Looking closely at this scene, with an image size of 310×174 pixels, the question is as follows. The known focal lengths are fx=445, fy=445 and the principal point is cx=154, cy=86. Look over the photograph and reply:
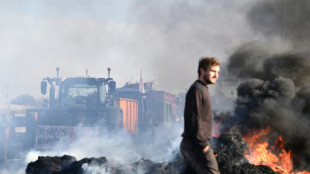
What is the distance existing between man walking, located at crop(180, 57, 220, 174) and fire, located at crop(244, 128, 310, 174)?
7.62 meters

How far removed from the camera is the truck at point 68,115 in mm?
18172

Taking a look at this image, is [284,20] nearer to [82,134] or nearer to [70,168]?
[82,134]

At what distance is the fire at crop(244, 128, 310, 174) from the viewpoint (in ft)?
39.4

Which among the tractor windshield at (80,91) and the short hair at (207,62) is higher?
the short hair at (207,62)

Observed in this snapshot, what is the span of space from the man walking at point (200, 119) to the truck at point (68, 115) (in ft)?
46.5

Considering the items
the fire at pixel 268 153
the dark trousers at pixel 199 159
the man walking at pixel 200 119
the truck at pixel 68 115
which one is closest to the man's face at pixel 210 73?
the man walking at pixel 200 119

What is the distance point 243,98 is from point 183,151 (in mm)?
11784

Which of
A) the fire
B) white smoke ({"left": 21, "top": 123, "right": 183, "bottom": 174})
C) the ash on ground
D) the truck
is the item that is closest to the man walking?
the ash on ground

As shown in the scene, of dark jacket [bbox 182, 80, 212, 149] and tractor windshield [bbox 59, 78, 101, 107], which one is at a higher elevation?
dark jacket [bbox 182, 80, 212, 149]

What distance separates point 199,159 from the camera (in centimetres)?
432

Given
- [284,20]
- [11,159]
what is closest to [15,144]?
[11,159]

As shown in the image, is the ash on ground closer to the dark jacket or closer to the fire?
the fire

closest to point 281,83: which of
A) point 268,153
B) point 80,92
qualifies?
point 268,153

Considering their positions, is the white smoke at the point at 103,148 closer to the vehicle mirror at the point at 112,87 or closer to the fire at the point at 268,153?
the vehicle mirror at the point at 112,87
